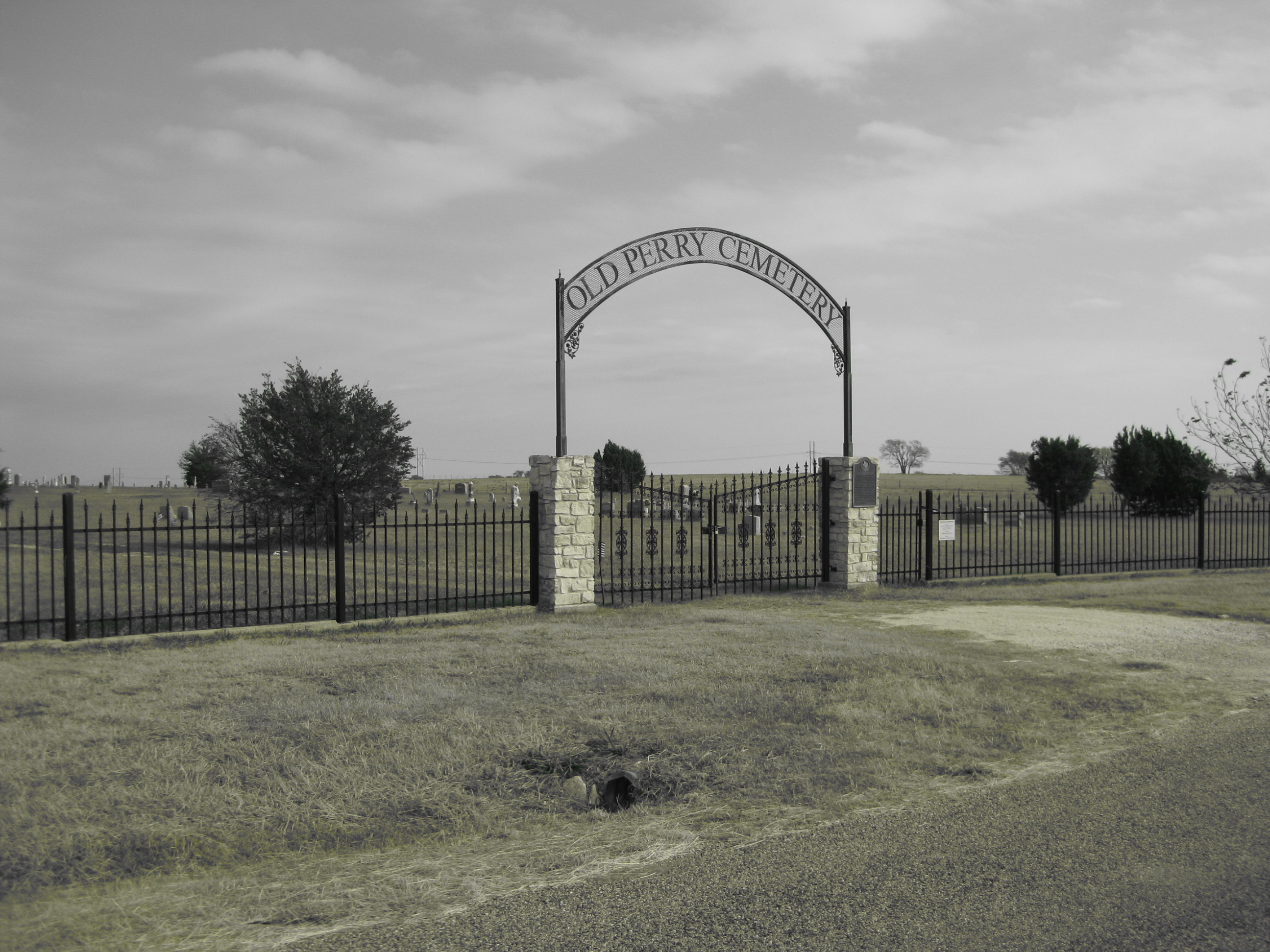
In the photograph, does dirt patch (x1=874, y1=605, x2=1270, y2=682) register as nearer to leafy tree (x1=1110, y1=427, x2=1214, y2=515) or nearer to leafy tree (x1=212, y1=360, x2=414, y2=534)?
leafy tree (x1=212, y1=360, x2=414, y2=534)

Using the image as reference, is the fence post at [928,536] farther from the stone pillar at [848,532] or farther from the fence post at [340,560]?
the fence post at [340,560]

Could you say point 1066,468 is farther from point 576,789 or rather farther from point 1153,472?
point 576,789

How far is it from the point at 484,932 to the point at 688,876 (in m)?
1.01

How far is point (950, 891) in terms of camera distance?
397cm

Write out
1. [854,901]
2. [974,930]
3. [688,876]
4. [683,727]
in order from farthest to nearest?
[683,727] → [688,876] → [854,901] → [974,930]

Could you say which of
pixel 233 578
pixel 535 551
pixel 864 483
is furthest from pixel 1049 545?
pixel 233 578

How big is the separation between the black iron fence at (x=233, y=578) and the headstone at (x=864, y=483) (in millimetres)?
5928

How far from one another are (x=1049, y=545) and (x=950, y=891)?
26.4 meters

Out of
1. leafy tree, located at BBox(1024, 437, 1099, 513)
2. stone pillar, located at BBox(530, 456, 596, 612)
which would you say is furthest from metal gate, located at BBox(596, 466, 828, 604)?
leafy tree, located at BBox(1024, 437, 1099, 513)

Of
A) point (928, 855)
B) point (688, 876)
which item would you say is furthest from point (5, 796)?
point (928, 855)

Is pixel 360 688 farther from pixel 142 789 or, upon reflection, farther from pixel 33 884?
pixel 33 884

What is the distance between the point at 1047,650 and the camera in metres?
10.0

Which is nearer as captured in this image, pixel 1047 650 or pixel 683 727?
pixel 683 727

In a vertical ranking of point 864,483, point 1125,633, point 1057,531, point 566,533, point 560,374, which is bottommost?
point 1125,633
